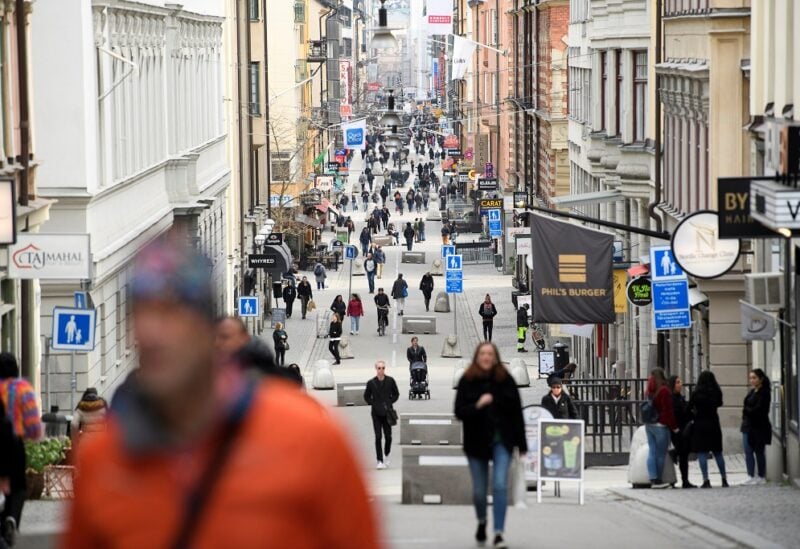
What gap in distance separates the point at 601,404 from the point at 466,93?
11256 cm

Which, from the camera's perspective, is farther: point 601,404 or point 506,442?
point 601,404

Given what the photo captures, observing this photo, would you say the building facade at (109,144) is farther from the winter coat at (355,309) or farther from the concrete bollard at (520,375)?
the winter coat at (355,309)

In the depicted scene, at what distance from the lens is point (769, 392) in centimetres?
2061

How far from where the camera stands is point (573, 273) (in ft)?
97.0

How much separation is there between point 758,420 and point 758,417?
0.19ft

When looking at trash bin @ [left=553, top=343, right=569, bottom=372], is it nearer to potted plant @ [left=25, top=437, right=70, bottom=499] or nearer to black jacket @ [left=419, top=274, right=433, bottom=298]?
black jacket @ [left=419, top=274, right=433, bottom=298]

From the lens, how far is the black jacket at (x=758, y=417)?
2039cm

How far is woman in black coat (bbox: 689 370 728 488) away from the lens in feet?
65.9

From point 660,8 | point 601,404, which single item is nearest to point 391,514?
point 601,404

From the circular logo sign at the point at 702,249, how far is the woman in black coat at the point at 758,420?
62.1 inches

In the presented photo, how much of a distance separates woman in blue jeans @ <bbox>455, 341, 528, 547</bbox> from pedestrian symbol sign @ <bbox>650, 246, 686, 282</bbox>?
45.7 feet

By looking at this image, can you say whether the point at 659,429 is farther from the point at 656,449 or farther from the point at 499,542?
the point at 499,542

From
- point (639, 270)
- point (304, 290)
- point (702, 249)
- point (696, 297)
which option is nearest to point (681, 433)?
point (702, 249)

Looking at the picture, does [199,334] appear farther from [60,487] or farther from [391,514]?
[60,487]
